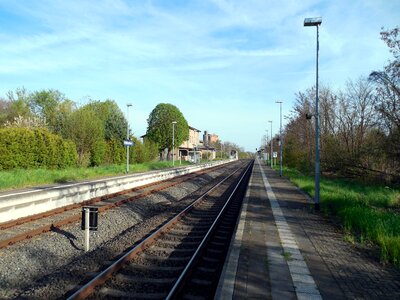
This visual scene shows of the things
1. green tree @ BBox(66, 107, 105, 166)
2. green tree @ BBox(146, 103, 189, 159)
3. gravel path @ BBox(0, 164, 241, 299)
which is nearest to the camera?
gravel path @ BBox(0, 164, 241, 299)

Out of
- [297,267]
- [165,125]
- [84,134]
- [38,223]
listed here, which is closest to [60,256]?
[38,223]

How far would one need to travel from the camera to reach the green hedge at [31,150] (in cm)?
2784

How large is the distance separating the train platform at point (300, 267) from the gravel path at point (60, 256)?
2.65 meters

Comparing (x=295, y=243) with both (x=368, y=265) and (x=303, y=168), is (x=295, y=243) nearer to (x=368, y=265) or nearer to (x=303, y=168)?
(x=368, y=265)

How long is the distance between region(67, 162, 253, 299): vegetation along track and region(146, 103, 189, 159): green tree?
198ft

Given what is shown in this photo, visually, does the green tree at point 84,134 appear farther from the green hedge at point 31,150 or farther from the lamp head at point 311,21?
the lamp head at point 311,21

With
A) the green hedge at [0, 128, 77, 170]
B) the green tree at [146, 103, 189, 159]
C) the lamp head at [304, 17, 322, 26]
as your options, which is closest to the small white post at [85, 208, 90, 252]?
the lamp head at [304, 17, 322, 26]

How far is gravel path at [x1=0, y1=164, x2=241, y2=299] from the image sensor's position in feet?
19.8

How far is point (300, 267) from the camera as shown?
6883mm

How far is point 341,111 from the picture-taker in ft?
110

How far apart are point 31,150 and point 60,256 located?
24.6m

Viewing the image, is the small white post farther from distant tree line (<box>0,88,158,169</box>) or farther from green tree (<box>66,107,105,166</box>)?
green tree (<box>66,107,105,166</box>)

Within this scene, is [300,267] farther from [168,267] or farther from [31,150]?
[31,150]

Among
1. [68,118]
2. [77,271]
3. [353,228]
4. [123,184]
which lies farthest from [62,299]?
[68,118]
